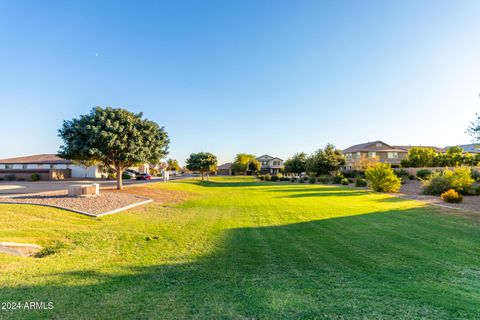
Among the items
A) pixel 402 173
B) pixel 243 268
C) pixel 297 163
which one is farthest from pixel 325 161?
pixel 243 268

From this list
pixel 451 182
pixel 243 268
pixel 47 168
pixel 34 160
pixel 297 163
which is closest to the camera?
pixel 243 268

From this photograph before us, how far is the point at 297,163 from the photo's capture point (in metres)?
53.4

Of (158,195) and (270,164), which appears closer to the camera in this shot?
(158,195)

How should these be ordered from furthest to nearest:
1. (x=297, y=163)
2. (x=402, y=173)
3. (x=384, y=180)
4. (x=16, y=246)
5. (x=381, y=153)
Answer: (x=381, y=153) < (x=297, y=163) < (x=402, y=173) < (x=384, y=180) < (x=16, y=246)

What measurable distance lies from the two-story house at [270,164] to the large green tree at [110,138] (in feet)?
241

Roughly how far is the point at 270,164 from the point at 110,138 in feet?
265

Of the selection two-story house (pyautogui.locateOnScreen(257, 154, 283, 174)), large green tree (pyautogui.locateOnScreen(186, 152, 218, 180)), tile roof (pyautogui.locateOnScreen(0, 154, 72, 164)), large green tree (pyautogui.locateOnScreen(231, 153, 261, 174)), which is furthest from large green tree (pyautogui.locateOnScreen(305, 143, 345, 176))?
two-story house (pyautogui.locateOnScreen(257, 154, 283, 174))

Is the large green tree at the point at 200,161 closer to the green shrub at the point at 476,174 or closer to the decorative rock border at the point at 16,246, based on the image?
the green shrub at the point at 476,174

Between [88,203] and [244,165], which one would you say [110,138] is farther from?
[244,165]

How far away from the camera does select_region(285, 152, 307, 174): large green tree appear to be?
2081 inches

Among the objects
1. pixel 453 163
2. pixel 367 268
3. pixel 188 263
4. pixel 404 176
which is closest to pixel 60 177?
pixel 188 263

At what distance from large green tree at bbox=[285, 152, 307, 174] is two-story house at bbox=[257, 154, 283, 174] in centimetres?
3694

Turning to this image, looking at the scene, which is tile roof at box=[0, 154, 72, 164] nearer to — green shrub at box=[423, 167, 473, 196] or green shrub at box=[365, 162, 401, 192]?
green shrub at box=[365, 162, 401, 192]

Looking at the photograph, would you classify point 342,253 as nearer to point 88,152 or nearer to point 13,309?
point 13,309
